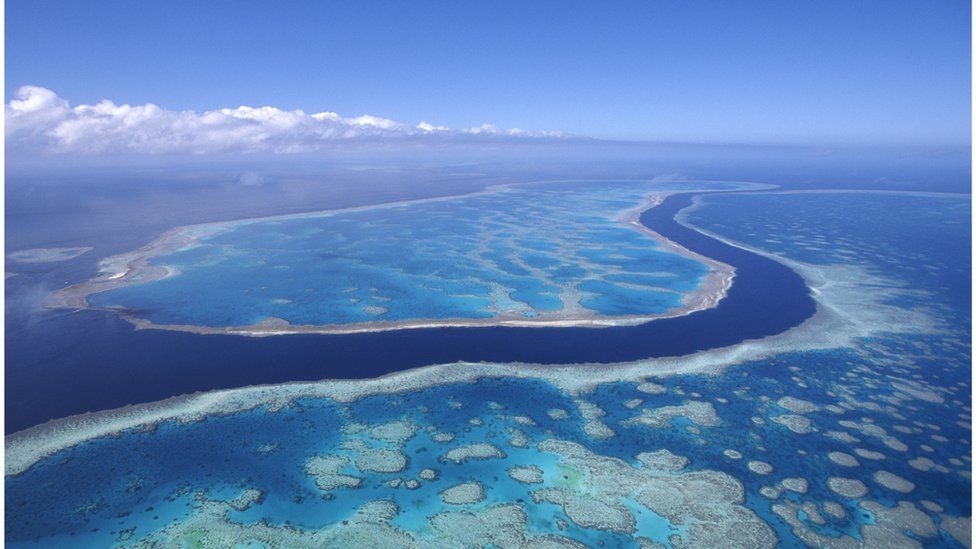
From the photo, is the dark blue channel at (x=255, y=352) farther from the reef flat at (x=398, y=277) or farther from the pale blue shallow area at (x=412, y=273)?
the pale blue shallow area at (x=412, y=273)

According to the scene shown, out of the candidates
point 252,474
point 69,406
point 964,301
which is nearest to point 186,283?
point 69,406

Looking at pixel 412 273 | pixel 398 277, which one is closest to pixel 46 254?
pixel 398 277

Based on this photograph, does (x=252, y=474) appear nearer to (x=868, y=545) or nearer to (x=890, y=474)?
(x=868, y=545)

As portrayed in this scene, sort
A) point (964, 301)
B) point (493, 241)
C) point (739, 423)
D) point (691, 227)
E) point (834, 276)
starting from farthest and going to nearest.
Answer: point (691, 227), point (493, 241), point (834, 276), point (964, 301), point (739, 423)

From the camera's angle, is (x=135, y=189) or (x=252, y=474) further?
(x=135, y=189)

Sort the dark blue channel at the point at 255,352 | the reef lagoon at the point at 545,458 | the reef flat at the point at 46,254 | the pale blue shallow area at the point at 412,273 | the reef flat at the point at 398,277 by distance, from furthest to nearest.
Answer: the reef flat at the point at 46,254 → the pale blue shallow area at the point at 412,273 → the reef flat at the point at 398,277 → the dark blue channel at the point at 255,352 → the reef lagoon at the point at 545,458

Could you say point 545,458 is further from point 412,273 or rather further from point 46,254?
point 46,254

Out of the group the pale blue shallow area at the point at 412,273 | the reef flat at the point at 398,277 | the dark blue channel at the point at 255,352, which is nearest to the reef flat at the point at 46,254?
the reef flat at the point at 398,277
